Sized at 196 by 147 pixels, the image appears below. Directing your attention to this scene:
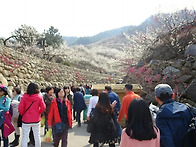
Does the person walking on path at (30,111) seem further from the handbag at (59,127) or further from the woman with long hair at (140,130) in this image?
the woman with long hair at (140,130)

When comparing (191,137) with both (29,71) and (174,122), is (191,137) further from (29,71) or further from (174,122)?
(29,71)

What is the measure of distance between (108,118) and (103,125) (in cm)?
17

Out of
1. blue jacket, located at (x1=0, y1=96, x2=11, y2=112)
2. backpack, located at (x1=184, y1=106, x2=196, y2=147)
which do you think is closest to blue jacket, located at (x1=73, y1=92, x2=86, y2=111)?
blue jacket, located at (x1=0, y1=96, x2=11, y2=112)

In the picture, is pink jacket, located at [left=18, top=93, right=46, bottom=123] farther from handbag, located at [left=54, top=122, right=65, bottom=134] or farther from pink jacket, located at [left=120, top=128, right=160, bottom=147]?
pink jacket, located at [left=120, top=128, right=160, bottom=147]

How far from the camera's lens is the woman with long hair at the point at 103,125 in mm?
3988

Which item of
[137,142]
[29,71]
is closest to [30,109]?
[137,142]

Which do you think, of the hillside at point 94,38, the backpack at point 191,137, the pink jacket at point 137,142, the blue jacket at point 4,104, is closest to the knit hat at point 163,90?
the backpack at point 191,137

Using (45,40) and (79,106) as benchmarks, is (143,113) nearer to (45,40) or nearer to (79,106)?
(79,106)

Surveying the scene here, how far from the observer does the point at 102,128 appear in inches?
157

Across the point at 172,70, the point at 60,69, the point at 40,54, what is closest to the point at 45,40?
the point at 40,54

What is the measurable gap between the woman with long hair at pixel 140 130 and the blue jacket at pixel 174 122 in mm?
183

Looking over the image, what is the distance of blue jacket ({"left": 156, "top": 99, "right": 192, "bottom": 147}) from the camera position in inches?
96.1

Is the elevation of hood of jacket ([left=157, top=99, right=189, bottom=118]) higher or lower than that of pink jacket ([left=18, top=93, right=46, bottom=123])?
higher

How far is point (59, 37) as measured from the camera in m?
32.0
